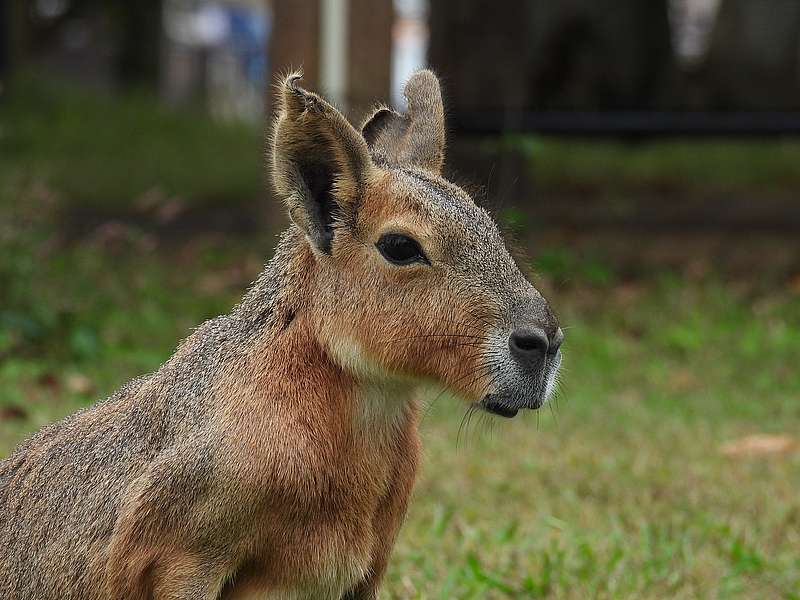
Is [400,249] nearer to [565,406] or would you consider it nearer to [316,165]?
[316,165]

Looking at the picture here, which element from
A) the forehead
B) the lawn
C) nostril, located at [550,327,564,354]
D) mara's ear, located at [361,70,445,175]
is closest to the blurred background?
the lawn

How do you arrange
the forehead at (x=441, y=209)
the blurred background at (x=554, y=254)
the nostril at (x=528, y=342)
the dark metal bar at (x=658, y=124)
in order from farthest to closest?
the dark metal bar at (x=658, y=124) < the blurred background at (x=554, y=254) < the forehead at (x=441, y=209) < the nostril at (x=528, y=342)

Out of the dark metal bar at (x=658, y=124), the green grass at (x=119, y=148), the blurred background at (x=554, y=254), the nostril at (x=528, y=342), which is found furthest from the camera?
the green grass at (x=119, y=148)

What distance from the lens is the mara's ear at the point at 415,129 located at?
320 centimetres

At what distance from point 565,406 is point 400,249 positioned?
3611 millimetres

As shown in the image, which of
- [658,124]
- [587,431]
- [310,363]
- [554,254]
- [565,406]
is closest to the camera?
[310,363]

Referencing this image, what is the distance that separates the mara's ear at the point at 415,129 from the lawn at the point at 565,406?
713 millimetres

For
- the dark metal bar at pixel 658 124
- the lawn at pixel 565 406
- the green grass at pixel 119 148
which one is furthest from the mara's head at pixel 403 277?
the green grass at pixel 119 148

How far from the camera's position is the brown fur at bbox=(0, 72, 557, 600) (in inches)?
106

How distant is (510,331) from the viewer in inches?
107

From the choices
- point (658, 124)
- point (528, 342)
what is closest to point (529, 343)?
point (528, 342)

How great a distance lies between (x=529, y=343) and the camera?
270cm

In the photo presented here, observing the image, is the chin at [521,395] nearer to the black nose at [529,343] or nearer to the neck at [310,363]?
the black nose at [529,343]

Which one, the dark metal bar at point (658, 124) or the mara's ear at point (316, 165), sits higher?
the mara's ear at point (316, 165)
